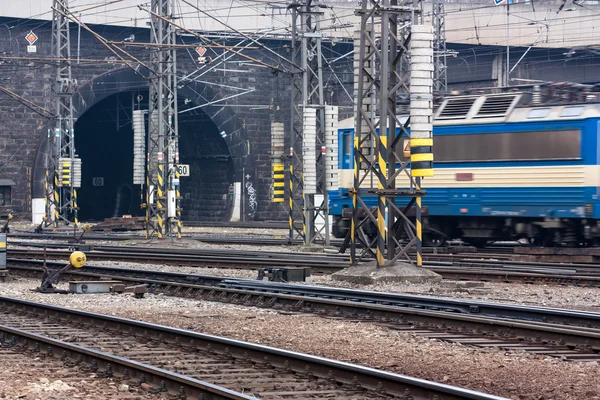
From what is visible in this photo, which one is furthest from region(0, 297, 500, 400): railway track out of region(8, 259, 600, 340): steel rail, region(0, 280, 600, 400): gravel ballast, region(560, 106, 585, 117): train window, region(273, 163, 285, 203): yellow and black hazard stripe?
region(273, 163, 285, 203): yellow and black hazard stripe

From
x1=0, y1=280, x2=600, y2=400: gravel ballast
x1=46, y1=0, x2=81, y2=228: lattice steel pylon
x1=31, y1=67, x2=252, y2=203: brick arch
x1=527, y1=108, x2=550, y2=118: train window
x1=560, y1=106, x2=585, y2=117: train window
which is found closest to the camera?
x1=0, y1=280, x2=600, y2=400: gravel ballast

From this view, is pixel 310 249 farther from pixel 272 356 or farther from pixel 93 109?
pixel 93 109

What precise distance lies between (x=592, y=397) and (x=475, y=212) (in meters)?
19.2

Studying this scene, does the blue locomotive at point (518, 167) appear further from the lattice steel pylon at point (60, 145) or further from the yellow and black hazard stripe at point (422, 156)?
the lattice steel pylon at point (60, 145)

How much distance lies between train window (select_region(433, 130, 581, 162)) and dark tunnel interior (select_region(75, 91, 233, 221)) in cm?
2626

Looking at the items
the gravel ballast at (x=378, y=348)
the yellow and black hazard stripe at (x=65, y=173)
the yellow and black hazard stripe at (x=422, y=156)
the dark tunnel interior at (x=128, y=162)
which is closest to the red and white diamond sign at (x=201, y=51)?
the dark tunnel interior at (x=128, y=162)

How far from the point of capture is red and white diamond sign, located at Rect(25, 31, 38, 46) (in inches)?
1866

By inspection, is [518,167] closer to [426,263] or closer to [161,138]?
[426,263]

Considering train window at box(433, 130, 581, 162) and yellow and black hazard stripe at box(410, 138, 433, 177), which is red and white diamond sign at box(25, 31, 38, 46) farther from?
yellow and black hazard stripe at box(410, 138, 433, 177)

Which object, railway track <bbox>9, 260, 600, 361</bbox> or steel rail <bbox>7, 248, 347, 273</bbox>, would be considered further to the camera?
steel rail <bbox>7, 248, 347, 273</bbox>

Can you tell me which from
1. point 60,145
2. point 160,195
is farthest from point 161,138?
point 60,145

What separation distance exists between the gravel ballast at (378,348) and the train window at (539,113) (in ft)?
41.5

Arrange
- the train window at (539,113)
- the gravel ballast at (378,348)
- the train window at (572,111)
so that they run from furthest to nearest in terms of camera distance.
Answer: the train window at (539,113), the train window at (572,111), the gravel ballast at (378,348)

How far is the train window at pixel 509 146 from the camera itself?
25438 mm
